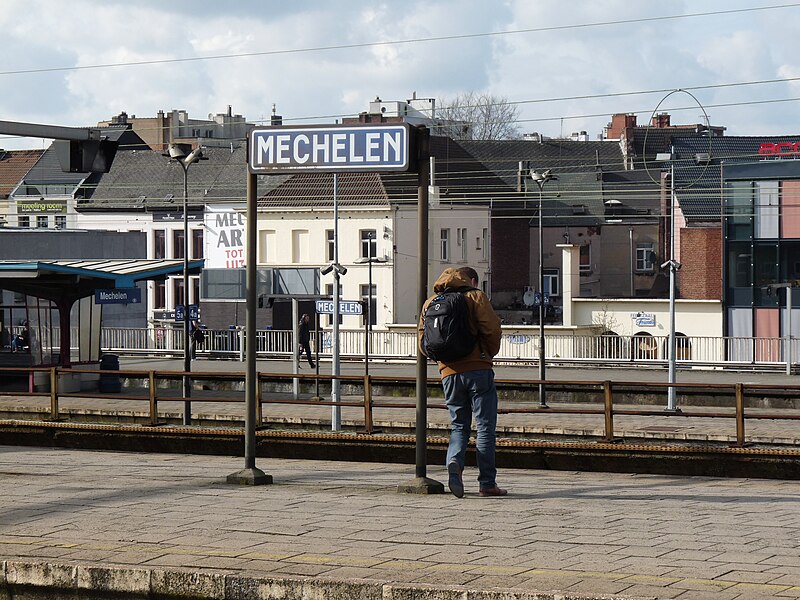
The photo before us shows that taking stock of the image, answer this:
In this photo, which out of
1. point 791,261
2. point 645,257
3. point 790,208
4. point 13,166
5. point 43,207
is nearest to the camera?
point 790,208

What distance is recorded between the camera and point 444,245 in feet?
222

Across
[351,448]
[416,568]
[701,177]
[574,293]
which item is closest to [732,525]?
[416,568]

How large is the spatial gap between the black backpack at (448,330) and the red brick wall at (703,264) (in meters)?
50.7

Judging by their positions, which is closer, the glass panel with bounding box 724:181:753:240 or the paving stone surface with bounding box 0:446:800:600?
the paving stone surface with bounding box 0:446:800:600

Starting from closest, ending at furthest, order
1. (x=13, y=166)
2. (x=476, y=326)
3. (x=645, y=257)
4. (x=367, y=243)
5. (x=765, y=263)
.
Answer: (x=476, y=326) → (x=765, y=263) → (x=367, y=243) → (x=645, y=257) → (x=13, y=166)

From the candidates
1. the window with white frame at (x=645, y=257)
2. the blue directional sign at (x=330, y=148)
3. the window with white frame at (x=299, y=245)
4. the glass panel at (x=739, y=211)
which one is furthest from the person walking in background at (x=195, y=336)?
the blue directional sign at (x=330, y=148)

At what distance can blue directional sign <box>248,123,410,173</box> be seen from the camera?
1027cm

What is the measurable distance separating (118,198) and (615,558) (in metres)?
67.8

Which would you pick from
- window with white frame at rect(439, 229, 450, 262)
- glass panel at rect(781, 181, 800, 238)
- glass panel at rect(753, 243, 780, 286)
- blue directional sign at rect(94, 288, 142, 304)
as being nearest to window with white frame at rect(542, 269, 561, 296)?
window with white frame at rect(439, 229, 450, 262)

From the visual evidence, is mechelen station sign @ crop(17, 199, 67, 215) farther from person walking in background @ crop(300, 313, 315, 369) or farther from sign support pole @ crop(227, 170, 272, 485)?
sign support pole @ crop(227, 170, 272, 485)

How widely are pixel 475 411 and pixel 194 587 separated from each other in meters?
3.47

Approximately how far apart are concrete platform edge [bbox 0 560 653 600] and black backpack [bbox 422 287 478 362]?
10.3 feet

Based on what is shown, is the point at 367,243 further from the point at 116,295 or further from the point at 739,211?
the point at 116,295

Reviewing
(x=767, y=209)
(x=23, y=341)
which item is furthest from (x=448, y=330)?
(x=767, y=209)
